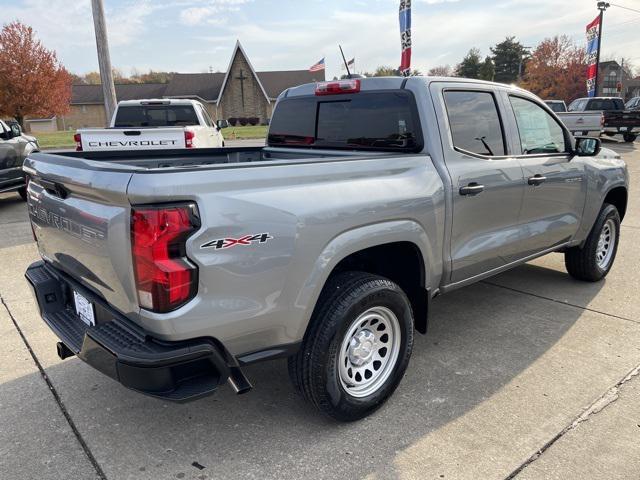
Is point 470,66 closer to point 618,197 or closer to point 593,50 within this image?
point 593,50

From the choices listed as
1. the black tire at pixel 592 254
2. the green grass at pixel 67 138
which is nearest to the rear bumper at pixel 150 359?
the black tire at pixel 592 254

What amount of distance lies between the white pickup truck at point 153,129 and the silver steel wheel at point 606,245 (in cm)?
571

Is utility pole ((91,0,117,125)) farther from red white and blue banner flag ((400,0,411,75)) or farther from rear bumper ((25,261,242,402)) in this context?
rear bumper ((25,261,242,402))

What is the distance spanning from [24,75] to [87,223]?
3306 centimetres

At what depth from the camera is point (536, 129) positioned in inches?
162

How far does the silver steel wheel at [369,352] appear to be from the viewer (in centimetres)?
280

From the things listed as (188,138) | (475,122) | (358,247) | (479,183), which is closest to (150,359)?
(358,247)

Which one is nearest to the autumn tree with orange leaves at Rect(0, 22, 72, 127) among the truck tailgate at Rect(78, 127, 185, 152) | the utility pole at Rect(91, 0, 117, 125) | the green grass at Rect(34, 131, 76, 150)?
the green grass at Rect(34, 131, 76, 150)

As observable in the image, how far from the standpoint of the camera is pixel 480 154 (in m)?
3.50

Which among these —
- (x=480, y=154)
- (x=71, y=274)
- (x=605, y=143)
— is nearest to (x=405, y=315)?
(x=480, y=154)

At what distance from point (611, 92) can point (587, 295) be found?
271 ft

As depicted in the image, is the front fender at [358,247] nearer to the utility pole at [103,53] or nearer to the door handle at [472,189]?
the door handle at [472,189]

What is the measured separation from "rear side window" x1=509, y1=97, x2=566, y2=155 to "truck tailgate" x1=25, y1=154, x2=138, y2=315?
10.00 ft

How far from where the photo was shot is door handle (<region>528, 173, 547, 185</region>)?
3.84m
